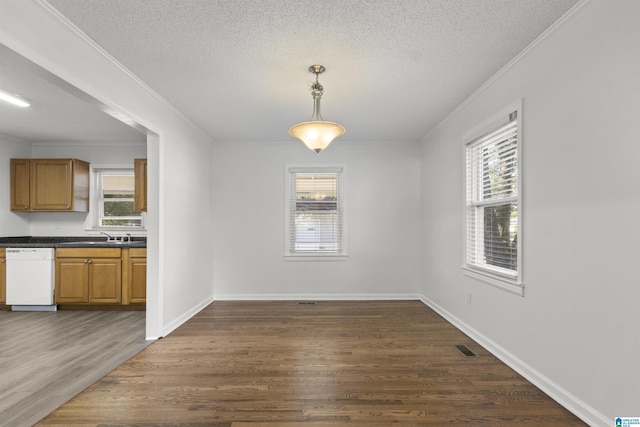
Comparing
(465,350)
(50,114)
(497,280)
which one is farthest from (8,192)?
(497,280)

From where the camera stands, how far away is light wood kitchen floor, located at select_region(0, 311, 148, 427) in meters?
2.27

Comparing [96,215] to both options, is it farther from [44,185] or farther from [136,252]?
[136,252]

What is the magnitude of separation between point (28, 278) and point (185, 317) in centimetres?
244

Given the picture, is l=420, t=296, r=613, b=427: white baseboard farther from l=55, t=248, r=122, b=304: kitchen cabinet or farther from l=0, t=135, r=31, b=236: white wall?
l=0, t=135, r=31, b=236: white wall

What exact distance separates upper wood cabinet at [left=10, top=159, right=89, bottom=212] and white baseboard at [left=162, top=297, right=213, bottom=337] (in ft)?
8.44

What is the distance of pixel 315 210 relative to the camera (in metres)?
5.42

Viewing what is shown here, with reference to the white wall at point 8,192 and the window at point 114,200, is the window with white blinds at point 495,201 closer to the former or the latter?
the window at point 114,200

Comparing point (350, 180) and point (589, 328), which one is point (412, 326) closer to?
point (589, 328)

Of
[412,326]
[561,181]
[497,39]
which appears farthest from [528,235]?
[412,326]

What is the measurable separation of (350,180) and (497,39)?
10.4 feet

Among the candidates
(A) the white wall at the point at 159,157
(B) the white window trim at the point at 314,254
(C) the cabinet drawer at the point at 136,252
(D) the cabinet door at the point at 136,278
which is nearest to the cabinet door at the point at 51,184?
(C) the cabinet drawer at the point at 136,252

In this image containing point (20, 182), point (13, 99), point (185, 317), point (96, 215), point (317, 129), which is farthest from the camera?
point (96, 215)

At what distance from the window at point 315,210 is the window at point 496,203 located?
2217 mm

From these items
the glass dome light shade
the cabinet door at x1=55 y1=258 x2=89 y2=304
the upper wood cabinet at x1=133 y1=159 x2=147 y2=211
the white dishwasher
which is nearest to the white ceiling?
the glass dome light shade
